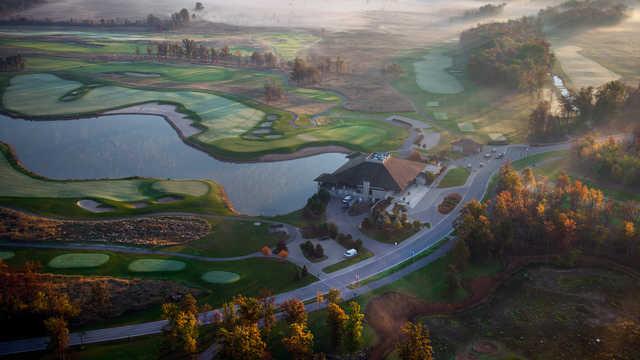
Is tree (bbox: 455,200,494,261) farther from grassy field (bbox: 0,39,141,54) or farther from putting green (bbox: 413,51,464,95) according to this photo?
grassy field (bbox: 0,39,141,54)

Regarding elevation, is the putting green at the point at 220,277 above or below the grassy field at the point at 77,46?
below

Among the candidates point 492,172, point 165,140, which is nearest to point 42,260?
point 165,140

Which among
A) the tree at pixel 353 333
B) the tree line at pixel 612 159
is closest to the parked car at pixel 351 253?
the tree at pixel 353 333

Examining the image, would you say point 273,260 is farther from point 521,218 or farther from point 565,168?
point 565,168

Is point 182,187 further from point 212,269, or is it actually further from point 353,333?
point 353,333

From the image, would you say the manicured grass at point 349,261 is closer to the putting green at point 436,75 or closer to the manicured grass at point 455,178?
the manicured grass at point 455,178

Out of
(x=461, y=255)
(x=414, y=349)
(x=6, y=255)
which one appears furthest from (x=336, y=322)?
(x=6, y=255)
